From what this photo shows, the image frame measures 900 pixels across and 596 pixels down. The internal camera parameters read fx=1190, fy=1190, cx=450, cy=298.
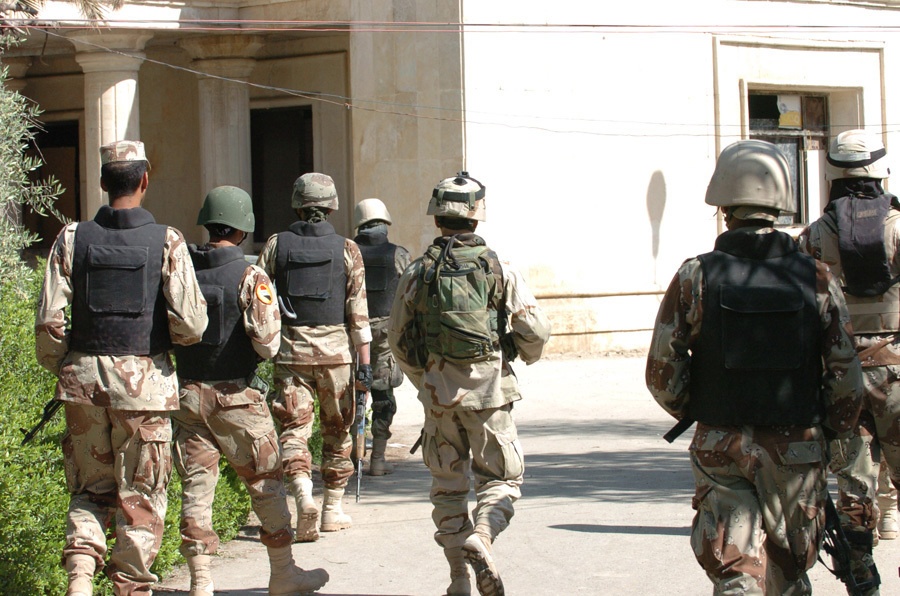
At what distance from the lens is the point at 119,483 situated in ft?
16.1

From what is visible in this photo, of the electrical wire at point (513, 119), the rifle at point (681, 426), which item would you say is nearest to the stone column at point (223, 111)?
the electrical wire at point (513, 119)

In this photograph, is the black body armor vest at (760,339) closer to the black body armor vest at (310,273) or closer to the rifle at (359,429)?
the black body armor vest at (310,273)

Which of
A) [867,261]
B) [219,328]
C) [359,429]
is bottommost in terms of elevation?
[359,429]

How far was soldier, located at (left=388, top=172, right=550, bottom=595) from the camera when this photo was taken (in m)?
5.46

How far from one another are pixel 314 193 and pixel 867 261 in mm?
3167

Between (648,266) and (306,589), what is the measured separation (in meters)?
12.8

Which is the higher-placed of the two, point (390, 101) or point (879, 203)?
point (390, 101)

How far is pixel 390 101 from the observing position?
16828 mm

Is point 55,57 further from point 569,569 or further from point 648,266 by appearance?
point 569,569

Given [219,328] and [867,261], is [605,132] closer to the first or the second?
[867,261]

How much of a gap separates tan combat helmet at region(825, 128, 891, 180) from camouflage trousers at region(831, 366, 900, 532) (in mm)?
935

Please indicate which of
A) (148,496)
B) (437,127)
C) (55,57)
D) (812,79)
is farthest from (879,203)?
(55,57)

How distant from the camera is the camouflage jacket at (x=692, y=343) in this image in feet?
13.7

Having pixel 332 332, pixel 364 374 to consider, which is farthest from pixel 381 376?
pixel 332 332
